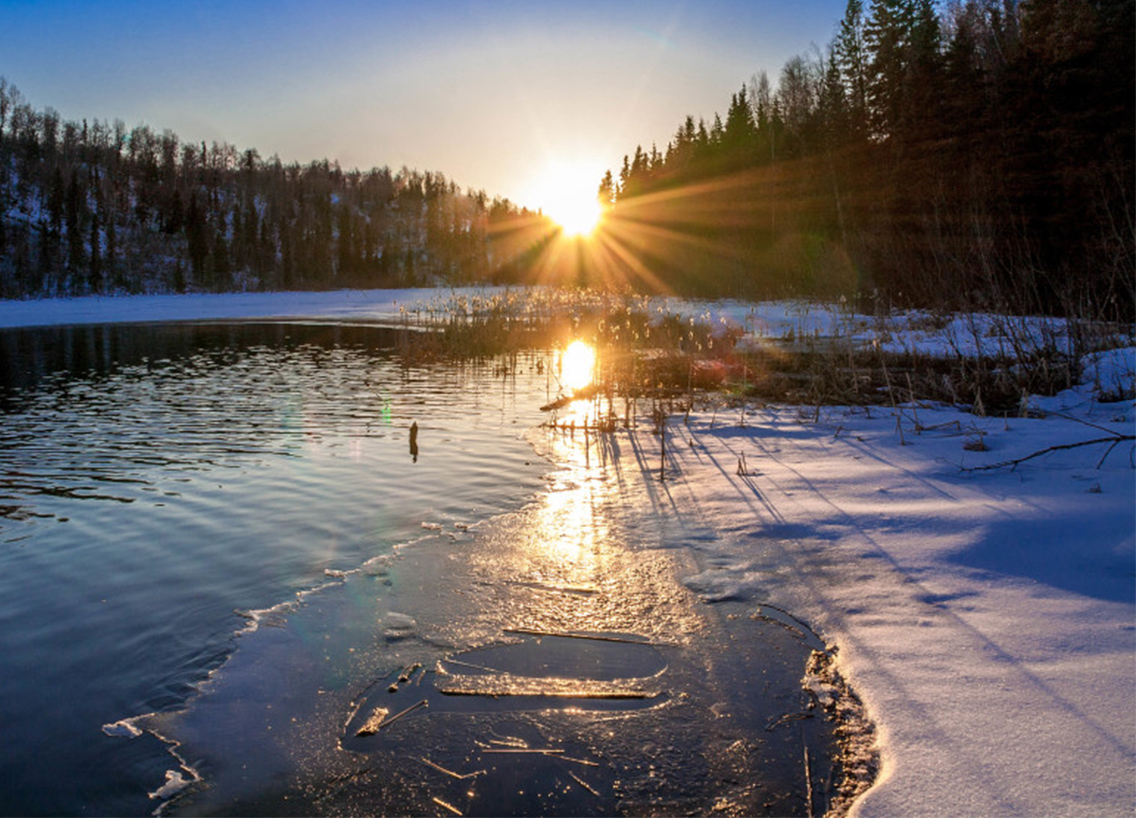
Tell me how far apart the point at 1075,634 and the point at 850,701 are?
1.06 meters

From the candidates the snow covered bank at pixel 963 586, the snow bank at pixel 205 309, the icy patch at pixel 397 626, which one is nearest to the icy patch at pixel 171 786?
the icy patch at pixel 397 626

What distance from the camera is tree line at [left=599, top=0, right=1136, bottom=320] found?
1738cm

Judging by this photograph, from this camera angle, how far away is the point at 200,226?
6575cm

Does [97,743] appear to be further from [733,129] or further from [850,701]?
[733,129]

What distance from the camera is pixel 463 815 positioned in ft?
7.33

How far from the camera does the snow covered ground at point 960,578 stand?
220cm

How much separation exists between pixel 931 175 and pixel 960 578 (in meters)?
24.6

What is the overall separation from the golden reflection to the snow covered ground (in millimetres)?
5338

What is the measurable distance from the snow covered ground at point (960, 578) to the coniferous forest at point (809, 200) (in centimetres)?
311

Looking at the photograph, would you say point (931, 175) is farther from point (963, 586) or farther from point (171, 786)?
point (171, 786)

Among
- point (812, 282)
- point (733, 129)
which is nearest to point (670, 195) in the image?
point (733, 129)

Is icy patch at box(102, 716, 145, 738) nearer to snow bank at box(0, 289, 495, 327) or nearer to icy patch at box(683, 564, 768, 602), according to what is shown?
icy patch at box(683, 564, 768, 602)

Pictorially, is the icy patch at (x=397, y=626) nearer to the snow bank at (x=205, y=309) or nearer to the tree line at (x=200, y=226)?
the snow bank at (x=205, y=309)

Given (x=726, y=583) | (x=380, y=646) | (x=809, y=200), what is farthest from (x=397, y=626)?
(x=809, y=200)
